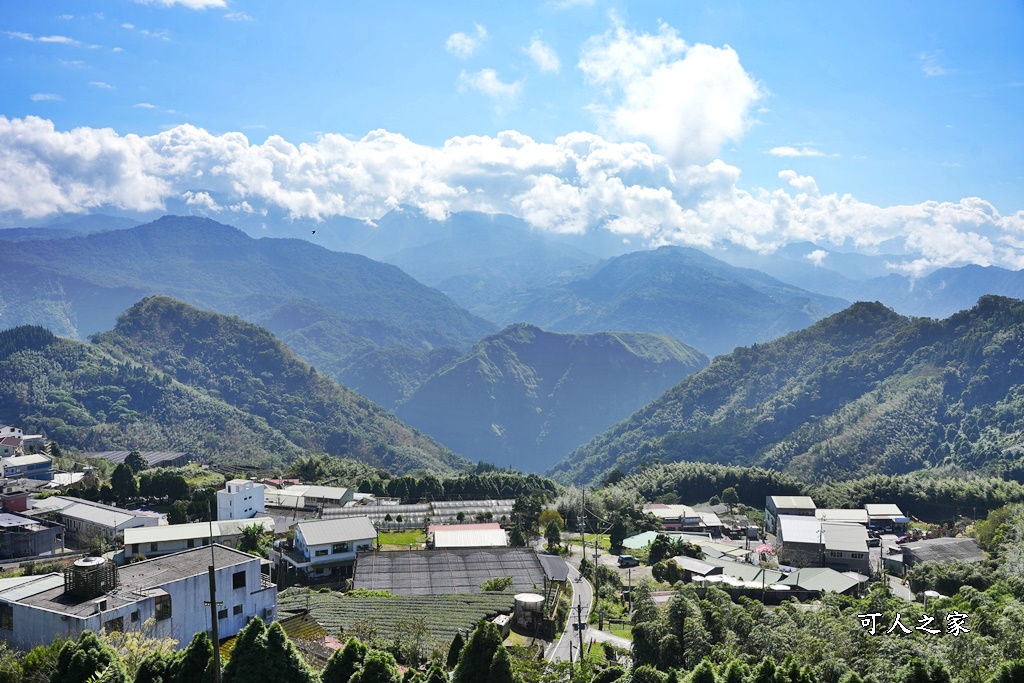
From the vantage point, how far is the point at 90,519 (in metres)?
40.1

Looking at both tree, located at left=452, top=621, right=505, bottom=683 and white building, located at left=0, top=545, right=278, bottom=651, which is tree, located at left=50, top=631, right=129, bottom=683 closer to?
white building, located at left=0, top=545, right=278, bottom=651

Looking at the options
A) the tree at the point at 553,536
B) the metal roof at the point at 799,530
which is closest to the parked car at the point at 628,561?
the tree at the point at 553,536

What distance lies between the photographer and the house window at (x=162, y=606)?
70.7 ft

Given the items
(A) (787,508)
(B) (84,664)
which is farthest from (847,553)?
(B) (84,664)

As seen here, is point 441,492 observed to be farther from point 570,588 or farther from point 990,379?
point 990,379

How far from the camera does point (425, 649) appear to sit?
23938 millimetres

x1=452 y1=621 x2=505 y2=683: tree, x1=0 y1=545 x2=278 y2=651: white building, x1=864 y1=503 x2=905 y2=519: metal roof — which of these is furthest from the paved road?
x1=864 y1=503 x2=905 y2=519: metal roof

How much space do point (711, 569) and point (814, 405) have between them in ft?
308

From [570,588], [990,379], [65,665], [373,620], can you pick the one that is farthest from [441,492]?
[990,379]

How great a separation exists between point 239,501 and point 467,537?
550 inches

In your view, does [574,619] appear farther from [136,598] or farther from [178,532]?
[178,532]

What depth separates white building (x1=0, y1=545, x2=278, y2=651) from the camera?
1986 cm

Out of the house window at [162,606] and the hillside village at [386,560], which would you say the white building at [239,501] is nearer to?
the hillside village at [386,560]

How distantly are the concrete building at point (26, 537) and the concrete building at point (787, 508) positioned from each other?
44226 millimetres
